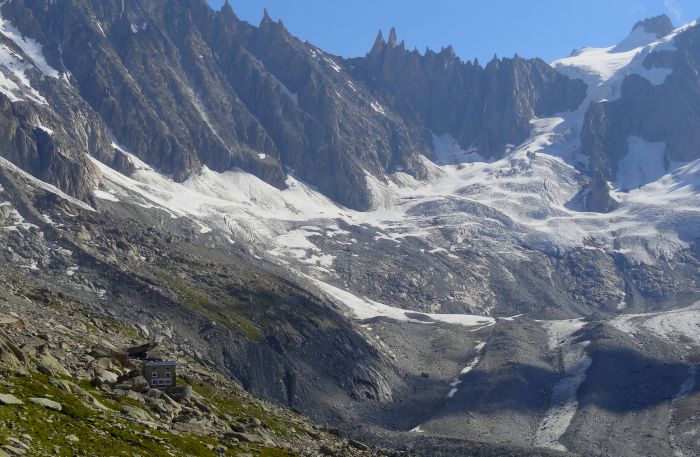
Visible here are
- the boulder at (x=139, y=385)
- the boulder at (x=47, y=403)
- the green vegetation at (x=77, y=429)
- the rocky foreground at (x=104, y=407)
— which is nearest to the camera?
the green vegetation at (x=77, y=429)

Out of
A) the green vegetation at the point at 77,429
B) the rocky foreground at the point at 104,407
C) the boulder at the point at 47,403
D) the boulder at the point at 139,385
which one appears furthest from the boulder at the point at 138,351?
the boulder at the point at 47,403

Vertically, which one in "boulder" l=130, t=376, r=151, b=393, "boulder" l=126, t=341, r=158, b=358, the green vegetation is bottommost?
the green vegetation

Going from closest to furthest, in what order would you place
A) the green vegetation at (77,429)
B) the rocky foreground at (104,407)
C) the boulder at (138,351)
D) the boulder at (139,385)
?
the green vegetation at (77,429) < the rocky foreground at (104,407) < the boulder at (139,385) < the boulder at (138,351)

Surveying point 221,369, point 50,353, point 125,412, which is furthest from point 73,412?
point 221,369

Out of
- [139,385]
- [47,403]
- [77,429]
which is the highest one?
[139,385]

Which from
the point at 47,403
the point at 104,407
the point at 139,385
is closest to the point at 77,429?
the point at 47,403

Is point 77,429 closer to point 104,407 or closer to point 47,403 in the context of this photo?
point 47,403

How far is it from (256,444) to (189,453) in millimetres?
16443

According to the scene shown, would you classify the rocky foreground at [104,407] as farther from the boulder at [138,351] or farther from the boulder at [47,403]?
the boulder at [138,351]

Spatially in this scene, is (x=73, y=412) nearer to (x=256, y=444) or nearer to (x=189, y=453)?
(x=189, y=453)

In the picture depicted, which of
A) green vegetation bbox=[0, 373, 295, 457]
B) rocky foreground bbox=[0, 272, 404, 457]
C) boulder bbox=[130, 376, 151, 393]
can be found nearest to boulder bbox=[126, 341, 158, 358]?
rocky foreground bbox=[0, 272, 404, 457]

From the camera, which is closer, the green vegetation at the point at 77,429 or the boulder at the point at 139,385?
the green vegetation at the point at 77,429

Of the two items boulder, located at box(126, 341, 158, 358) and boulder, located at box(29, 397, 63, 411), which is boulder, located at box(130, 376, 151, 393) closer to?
boulder, located at box(29, 397, 63, 411)

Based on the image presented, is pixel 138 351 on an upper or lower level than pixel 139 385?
upper
